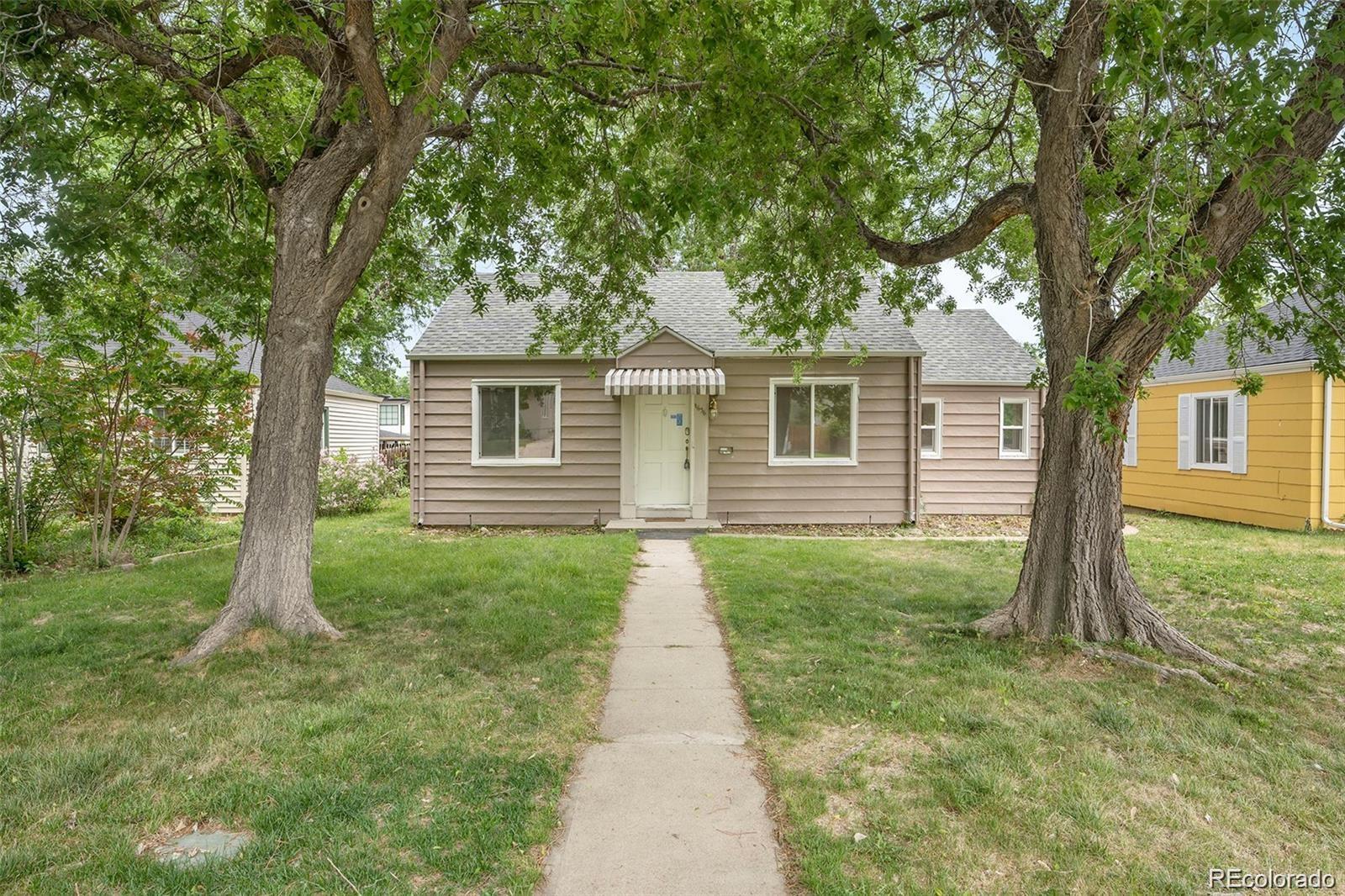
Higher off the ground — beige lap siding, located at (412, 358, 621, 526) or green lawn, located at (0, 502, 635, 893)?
beige lap siding, located at (412, 358, 621, 526)

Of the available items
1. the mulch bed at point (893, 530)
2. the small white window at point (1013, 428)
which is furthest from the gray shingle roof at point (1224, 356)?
the mulch bed at point (893, 530)

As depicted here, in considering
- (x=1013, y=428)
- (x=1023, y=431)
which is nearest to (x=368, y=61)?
(x=1013, y=428)

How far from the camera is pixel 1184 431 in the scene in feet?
45.2

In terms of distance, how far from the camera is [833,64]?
17.6ft

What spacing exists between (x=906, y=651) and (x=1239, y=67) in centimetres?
→ 410

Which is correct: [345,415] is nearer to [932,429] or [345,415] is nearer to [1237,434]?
[932,429]

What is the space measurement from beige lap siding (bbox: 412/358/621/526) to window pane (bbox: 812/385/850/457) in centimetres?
360

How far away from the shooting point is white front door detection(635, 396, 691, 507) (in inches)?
466

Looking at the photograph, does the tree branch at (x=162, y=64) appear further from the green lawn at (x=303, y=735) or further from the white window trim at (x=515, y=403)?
the white window trim at (x=515, y=403)

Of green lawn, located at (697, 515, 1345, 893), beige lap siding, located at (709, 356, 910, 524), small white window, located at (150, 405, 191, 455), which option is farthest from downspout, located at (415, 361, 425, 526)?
green lawn, located at (697, 515, 1345, 893)

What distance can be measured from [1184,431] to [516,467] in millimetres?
13600

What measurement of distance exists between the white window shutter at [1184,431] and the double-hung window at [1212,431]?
14 cm

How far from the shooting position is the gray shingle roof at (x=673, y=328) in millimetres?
11742

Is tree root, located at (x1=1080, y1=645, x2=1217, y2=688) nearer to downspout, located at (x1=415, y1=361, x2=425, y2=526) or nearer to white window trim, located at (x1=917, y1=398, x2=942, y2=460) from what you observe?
white window trim, located at (x1=917, y1=398, x2=942, y2=460)
